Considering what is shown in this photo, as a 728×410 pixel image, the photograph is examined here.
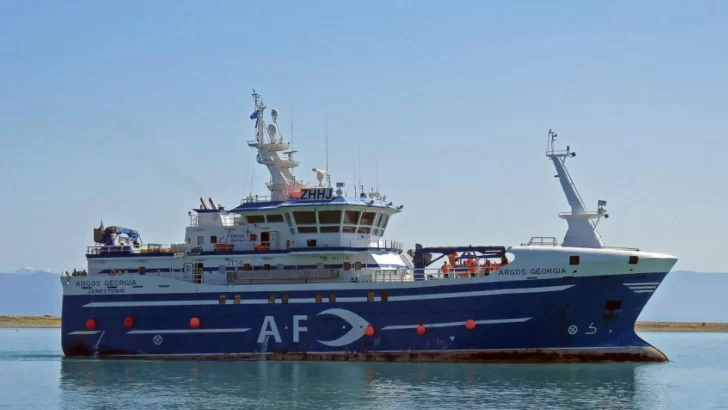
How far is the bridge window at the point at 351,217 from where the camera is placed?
43.6 m

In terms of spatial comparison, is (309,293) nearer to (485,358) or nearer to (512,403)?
(485,358)

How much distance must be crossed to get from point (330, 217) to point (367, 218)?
5.68 ft

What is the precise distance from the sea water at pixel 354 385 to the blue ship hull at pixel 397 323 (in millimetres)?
560

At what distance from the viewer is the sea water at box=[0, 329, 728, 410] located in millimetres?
33094

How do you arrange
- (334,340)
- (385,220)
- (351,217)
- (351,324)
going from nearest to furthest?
(351,324) → (334,340) → (351,217) → (385,220)

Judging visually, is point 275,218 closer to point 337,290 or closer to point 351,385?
point 337,290

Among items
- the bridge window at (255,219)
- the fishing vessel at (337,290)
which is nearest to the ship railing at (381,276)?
the fishing vessel at (337,290)

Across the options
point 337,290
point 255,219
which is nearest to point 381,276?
point 337,290

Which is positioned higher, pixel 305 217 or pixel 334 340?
pixel 305 217

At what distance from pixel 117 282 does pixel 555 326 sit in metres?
17.7

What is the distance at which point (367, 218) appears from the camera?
146 ft

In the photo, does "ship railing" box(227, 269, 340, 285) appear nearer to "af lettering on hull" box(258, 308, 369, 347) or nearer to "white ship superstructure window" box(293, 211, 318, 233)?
"af lettering on hull" box(258, 308, 369, 347)

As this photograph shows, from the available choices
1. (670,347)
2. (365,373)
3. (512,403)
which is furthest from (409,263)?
(670,347)

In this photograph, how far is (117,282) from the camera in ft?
148
